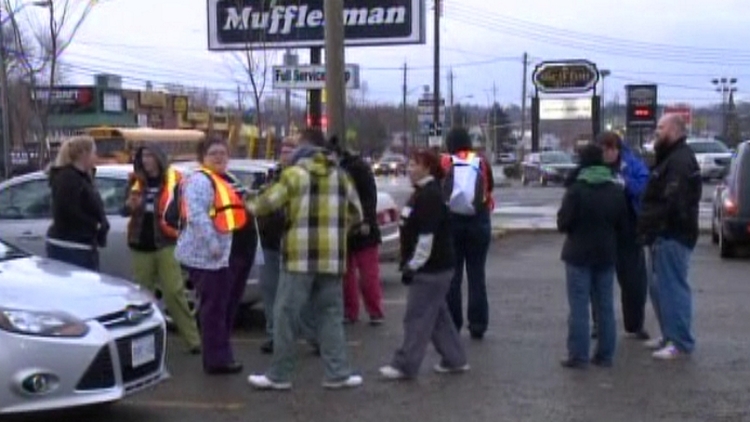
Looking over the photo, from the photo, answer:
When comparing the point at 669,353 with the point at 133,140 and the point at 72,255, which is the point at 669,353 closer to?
the point at 72,255

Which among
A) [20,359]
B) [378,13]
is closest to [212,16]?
[378,13]

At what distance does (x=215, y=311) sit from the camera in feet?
28.7

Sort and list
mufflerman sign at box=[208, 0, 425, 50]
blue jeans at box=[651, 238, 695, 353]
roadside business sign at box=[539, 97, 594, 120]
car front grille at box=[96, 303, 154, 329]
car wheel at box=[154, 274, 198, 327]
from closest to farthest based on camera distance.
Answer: car front grille at box=[96, 303, 154, 329]
blue jeans at box=[651, 238, 695, 353]
car wheel at box=[154, 274, 198, 327]
mufflerman sign at box=[208, 0, 425, 50]
roadside business sign at box=[539, 97, 594, 120]

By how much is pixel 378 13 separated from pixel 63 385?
50.4 feet

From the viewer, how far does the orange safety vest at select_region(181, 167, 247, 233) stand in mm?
8641

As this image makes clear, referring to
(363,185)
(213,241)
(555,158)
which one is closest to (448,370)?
(213,241)

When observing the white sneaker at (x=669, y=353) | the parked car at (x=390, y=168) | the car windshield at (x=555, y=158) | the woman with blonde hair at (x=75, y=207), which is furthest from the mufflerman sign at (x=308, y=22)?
the parked car at (x=390, y=168)

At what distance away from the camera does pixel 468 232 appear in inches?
394

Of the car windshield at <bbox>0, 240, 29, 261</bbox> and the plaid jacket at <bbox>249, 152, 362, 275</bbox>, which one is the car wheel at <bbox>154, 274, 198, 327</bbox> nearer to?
the car windshield at <bbox>0, 240, 29, 261</bbox>

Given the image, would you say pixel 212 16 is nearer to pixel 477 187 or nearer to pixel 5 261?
pixel 477 187

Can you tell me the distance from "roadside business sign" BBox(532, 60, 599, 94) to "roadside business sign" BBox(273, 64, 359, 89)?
22707 millimetres

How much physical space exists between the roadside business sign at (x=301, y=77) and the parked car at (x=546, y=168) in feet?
98.9

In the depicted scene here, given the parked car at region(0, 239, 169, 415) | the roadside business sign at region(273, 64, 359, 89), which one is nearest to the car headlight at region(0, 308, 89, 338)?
the parked car at region(0, 239, 169, 415)

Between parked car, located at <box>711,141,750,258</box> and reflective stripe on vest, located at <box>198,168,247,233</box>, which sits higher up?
reflective stripe on vest, located at <box>198,168,247,233</box>
